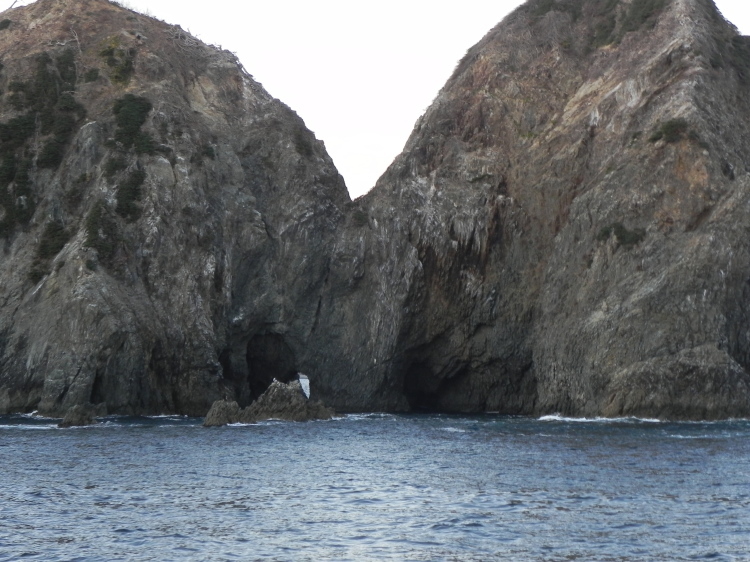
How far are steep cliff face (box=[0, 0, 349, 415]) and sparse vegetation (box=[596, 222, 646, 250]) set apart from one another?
20997mm

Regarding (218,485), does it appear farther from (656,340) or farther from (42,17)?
(42,17)

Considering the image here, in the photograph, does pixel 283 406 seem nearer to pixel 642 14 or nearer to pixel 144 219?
pixel 144 219

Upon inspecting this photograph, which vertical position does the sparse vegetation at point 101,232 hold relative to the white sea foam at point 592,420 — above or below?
above

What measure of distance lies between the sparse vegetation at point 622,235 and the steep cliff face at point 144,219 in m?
21.0

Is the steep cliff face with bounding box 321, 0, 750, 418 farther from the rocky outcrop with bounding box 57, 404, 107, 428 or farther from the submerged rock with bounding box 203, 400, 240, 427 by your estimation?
the rocky outcrop with bounding box 57, 404, 107, 428

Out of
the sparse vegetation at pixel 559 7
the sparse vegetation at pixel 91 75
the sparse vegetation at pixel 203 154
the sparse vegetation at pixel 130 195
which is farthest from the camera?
the sparse vegetation at pixel 559 7

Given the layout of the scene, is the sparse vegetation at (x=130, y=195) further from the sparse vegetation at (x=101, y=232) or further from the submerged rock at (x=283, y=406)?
the submerged rock at (x=283, y=406)

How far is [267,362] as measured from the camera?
77.4 m

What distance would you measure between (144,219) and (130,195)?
2.13 m

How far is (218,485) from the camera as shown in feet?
121

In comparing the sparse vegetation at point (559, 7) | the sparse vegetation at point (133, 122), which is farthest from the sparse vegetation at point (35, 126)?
the sparse vegetation at point (559, 7)

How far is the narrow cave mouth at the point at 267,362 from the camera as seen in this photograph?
7619 centimetres

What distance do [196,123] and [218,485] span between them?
49.1 meters

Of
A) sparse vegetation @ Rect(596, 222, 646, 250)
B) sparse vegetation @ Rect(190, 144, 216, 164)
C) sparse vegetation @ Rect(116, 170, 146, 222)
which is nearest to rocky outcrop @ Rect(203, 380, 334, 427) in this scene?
sparse vegetation @ Rect(116, 170, 146, 222)
